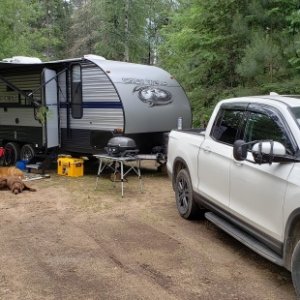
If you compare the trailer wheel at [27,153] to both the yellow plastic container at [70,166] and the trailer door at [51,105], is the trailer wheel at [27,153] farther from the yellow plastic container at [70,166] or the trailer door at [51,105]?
the yellow plastic container at [70,166]

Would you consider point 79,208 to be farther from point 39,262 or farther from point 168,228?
point 39,262

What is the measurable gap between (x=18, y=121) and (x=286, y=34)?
7173 millimetres

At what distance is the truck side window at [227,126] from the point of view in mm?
5625

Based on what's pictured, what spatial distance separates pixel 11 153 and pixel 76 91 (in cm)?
311

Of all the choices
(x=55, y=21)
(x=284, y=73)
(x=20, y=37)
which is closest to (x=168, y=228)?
(x=284, y=73)

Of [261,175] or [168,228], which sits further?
[168,228]

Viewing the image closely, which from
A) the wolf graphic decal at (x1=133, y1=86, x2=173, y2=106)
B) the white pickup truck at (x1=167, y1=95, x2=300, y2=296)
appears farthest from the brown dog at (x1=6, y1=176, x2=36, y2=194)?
the white pickup truck at (x1=167, y1=95, x2=300, y2=296)

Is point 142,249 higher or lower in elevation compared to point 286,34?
lower

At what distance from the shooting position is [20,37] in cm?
1769

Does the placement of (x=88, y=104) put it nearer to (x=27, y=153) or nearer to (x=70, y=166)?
(x=70, y=166)

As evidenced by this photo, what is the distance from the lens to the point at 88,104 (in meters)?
11.2

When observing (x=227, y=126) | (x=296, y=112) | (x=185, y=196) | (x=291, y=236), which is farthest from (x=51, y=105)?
(x=291, y=236)

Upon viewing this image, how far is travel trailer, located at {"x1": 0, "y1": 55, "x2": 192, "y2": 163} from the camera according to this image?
35.0 ft

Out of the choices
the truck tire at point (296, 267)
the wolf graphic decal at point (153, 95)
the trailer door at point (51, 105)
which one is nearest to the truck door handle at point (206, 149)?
the truck tire at point (296, 267)
